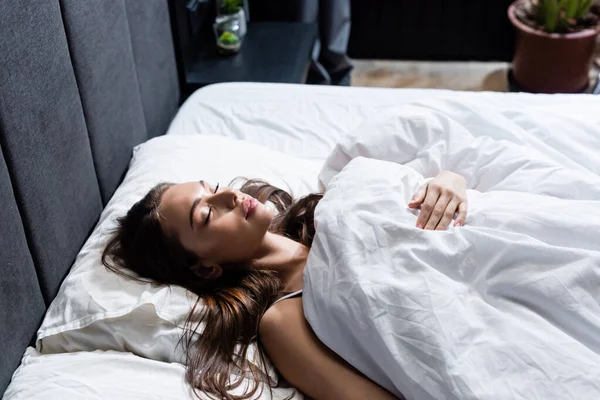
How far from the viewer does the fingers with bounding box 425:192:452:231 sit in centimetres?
125

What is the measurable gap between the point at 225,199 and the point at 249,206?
0.15 ft

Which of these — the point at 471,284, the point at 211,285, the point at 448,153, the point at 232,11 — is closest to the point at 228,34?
the point at 232,11

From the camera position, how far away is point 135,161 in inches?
64.2

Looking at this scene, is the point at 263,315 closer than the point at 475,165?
Yes

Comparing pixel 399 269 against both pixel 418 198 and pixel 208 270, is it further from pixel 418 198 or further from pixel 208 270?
pixel 208 270

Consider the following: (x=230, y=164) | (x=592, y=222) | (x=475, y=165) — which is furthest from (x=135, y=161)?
(x=592, y=222)

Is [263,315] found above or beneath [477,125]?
beneath

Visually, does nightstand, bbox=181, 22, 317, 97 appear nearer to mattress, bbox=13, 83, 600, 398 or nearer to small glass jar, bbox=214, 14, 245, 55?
small glass jar, bbox=214, 14, 245, 55

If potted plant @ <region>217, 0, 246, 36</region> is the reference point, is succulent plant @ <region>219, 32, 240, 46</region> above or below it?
below

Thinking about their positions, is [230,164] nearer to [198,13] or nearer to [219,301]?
[219,301]

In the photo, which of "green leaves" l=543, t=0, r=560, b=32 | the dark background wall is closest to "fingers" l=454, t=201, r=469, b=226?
"green leaves" l=543, t=0, r=560, b=32

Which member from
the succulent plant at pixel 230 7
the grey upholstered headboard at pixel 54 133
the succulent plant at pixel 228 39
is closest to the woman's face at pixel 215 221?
the grey upholstered headboard at pixel 54 133

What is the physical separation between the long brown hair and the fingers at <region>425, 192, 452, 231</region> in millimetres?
285

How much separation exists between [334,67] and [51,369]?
82.4 inches
